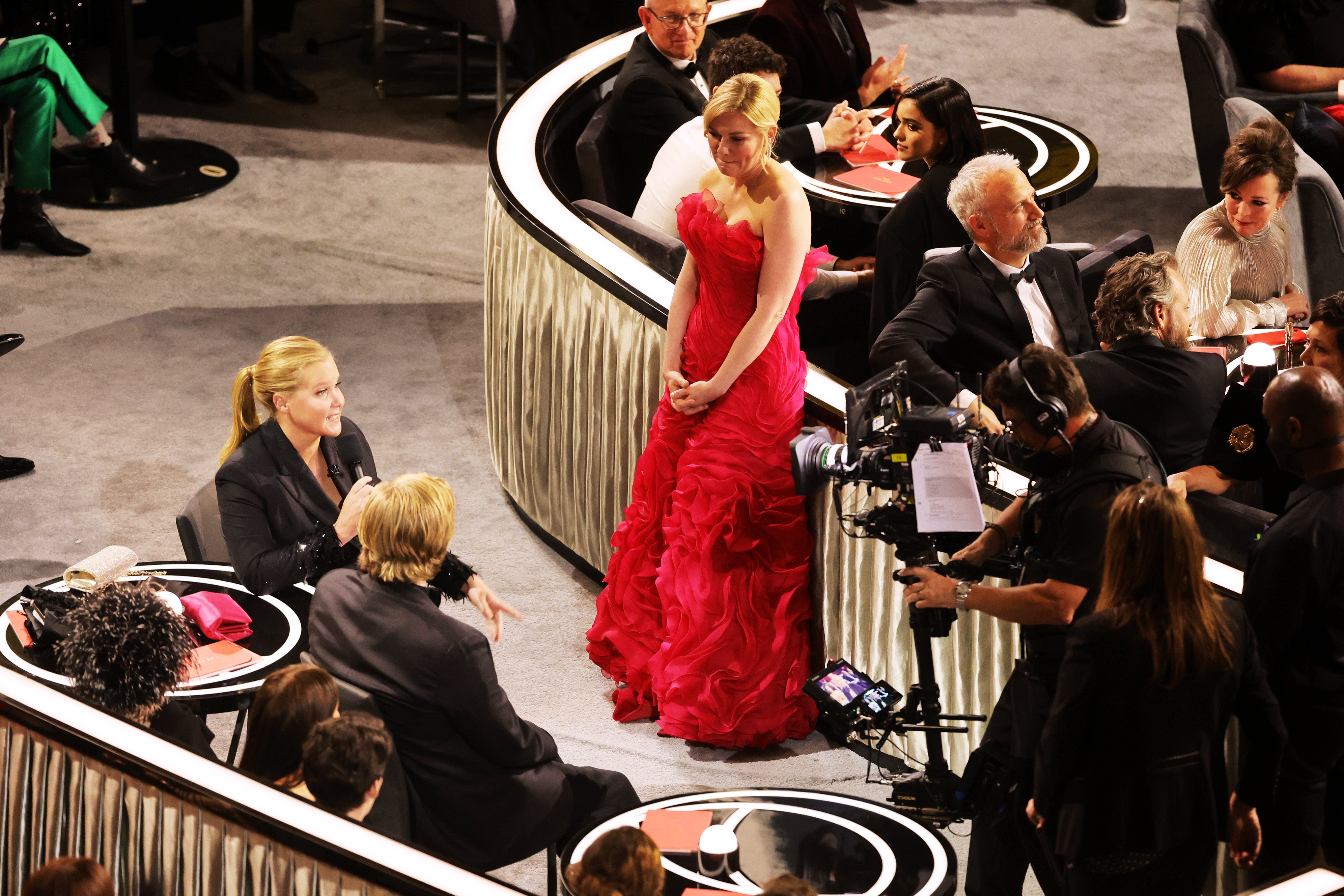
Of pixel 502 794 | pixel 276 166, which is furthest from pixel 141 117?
pixel 502 794

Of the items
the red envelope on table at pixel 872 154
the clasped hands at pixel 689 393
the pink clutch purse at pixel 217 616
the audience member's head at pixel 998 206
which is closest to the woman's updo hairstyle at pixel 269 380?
the pink clutch purse at pixel 217 616

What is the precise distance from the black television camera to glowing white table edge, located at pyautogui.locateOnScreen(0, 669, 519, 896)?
0.97 m

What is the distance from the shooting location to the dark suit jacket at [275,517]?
11.1 ft

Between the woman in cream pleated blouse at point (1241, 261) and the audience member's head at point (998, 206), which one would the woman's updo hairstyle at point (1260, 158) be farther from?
the audience member's head at point (998, 206)

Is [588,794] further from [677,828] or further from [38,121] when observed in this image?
[38,121]

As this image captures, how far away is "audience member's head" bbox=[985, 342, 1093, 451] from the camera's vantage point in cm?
276

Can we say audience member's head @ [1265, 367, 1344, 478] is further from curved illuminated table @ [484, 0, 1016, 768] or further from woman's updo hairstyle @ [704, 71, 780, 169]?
woman's updo hairstyle @ [704, 71, 780, 169]

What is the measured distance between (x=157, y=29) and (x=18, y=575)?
534cm

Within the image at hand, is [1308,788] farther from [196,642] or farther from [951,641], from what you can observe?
[196,642]

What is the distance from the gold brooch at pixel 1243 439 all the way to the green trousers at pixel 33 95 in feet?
16.7

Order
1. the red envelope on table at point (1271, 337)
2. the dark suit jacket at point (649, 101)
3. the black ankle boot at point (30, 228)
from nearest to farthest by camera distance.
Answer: the red envelope on table at point (1271, 337), the dark suit jacket at point (649, 101), the black ankle boot at point (30, 228)

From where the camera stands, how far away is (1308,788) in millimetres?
2812

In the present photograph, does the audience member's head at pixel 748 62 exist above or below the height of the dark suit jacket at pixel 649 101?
above

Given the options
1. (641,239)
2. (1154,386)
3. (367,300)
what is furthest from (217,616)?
(367,300)
